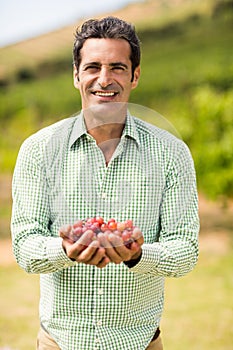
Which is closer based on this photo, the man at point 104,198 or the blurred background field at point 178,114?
the man at point 104,198

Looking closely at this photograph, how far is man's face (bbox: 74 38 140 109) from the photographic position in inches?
63.4

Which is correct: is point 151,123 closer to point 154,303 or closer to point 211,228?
point 154,303

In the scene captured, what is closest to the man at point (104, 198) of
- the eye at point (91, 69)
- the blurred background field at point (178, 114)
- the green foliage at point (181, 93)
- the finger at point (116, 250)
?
the eye at point (91, 69)

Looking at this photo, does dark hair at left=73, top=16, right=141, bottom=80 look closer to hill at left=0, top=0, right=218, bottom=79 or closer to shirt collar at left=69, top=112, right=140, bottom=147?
shirt collar at left=69, top=112, right=140, bottom=147

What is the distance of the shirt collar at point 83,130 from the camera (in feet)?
5.62

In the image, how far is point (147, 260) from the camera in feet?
5.20

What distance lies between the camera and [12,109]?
7660 millimetres

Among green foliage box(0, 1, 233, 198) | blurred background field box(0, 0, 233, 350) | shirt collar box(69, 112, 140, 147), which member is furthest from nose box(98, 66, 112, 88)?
green foliage box(0, 1, 233, 198)

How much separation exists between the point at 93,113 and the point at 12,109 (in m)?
6.15

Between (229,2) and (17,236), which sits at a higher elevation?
(229,2)

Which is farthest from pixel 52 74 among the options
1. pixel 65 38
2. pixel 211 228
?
pixel 211 228

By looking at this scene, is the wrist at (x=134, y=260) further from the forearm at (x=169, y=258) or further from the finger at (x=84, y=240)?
the finger at (x=84, y=240)

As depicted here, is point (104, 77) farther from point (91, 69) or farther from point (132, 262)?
point (132, 262)

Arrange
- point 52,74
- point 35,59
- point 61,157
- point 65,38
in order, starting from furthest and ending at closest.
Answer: point 52,74, point 35,59, point 65,38, point 61,157
